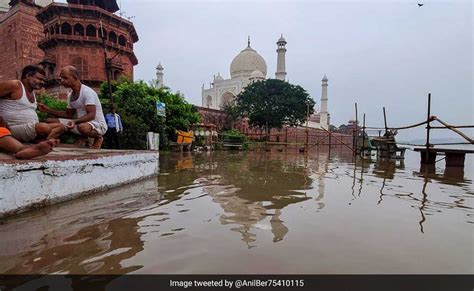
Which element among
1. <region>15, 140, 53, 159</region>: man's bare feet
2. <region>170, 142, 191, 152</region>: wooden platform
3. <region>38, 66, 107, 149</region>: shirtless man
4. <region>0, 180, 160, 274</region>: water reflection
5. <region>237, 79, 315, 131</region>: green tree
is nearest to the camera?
<region>0, 180, 160, 274</region>: water reflection

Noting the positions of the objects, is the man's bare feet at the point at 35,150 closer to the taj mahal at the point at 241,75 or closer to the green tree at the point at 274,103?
the green tree at the point at 274,103

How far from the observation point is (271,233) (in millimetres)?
2354

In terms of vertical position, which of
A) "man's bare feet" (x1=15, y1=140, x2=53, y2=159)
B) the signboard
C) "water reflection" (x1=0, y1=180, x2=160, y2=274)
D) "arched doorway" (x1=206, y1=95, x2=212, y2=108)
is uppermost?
"arched doorway" (x1=206, y1=95, x2=212, y2=108)

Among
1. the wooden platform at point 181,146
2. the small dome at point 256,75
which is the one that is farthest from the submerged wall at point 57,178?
the small dome at point 256,75

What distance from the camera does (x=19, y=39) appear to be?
84.1ft

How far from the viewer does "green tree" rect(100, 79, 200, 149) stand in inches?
402

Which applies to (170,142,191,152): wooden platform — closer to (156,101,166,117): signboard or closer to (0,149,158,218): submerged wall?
(156,101,166,117): signboard

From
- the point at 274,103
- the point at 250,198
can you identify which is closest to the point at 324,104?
Result: the point at 274,103

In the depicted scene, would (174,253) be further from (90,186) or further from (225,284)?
(90,186)

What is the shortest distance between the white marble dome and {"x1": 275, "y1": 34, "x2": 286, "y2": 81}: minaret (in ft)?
7.89

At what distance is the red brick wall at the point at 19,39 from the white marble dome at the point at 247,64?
24486 mm

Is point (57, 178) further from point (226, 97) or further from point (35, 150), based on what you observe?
point (226, 97)

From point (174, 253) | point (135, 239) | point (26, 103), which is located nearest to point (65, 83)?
point (26, 103)

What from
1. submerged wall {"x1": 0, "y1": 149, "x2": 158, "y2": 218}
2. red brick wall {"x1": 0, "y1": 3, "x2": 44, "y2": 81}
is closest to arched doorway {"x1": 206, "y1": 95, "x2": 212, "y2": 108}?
red brick wall {"x1": 0, "y1": 3, "x2": 44, "y2": 81}
